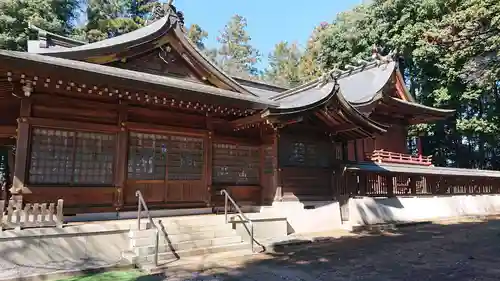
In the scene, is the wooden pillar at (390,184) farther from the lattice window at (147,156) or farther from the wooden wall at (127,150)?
the lattice window at (147,156)

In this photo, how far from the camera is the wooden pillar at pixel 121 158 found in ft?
28.2

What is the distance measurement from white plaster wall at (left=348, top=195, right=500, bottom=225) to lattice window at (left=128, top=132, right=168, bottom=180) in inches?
267

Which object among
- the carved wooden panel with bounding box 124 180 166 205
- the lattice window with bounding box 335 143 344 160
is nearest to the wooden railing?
the lattice window with bounding box 335 143 344 160

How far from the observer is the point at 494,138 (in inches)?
891

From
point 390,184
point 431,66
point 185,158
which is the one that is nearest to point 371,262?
point 185,158

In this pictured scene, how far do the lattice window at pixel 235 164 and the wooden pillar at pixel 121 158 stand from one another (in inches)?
105

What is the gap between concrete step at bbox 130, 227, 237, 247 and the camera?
7.16 m

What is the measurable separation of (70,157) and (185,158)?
297cm

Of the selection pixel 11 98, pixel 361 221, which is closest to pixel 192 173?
pixel 11 98

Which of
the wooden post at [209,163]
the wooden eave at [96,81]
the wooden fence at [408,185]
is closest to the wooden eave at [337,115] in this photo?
the wooden eave at [96,81]

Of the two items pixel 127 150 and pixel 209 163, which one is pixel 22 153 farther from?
pixel 209 163

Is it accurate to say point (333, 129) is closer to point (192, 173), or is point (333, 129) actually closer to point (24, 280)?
point (192, 173)

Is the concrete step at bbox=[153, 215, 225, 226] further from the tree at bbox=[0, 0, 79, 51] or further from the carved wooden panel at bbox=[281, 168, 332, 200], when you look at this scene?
the tree at bbox=[0, 0, 79, 51]

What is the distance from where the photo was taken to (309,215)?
10922mm
